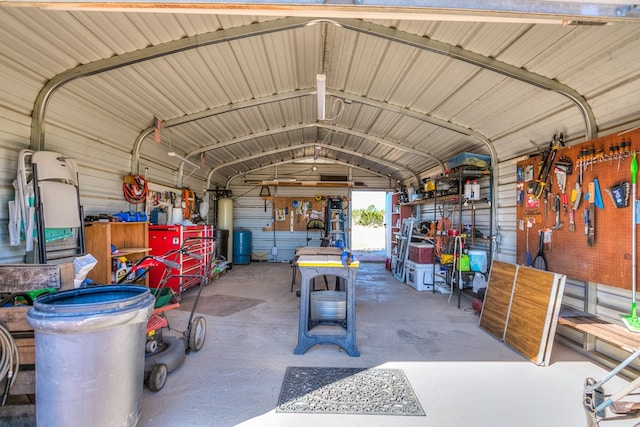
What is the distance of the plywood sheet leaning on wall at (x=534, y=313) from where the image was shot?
2963 mm

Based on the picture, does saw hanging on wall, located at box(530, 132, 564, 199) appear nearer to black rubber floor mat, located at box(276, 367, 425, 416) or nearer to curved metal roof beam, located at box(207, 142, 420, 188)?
black rubber floor mat, located at box(276, 367, 425, 416)

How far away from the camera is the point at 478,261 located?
201 inches

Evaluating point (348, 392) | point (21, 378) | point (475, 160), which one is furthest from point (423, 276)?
point (21, 378)

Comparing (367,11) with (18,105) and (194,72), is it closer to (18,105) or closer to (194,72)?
(194,72)

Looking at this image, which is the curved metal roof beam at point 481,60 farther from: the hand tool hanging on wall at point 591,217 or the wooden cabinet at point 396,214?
the wooden cabinet at point 396,214

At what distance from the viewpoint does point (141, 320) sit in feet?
5.83

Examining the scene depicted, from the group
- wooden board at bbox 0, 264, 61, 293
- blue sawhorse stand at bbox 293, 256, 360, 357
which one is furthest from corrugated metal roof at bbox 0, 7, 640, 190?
blue sawhorse stand at bbox 293, 256, 360, 357

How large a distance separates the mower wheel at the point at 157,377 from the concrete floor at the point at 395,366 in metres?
0.07

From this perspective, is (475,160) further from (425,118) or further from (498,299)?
(498,299)

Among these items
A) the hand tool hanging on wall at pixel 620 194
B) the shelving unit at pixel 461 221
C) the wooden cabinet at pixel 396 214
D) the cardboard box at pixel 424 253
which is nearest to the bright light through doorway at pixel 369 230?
the wooden cabinet at pixel 396 214

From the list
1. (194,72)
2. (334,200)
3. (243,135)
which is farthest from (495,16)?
(334,200)

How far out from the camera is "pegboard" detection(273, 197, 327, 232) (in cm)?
1014

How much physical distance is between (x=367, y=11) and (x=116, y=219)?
439 centimetres

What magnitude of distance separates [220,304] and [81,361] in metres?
3.55
